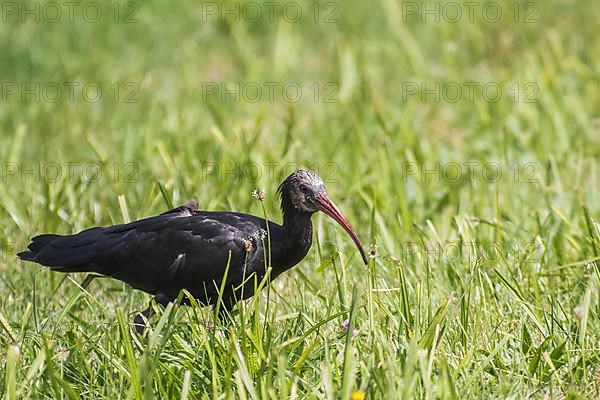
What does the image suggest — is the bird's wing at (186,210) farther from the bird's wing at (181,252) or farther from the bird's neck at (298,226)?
the bird's neck at (298,226)

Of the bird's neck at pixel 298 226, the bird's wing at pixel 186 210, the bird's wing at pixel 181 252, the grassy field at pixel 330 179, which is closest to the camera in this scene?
the grassy field at pixel 330 179

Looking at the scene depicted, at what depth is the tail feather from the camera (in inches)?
195

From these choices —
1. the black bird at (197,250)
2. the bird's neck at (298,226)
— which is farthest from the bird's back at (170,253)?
the bird's neck at (298,226)

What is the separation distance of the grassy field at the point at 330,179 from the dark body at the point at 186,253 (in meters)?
0.17

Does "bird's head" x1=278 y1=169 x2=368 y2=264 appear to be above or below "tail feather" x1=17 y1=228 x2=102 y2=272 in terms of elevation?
above

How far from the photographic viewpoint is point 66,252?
4.98 metres

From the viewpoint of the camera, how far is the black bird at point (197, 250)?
4.88 metres

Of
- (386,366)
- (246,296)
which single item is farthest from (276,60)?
(386,366)

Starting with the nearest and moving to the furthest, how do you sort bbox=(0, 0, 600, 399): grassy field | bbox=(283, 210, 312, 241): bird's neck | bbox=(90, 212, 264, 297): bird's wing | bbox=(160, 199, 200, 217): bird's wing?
bbox=(0, 0, 600, 399): grassy field → bbox=(90, 212, 264, 297): bird's wing → bbox=(283, 210, 312, 241): bird's neck → bbox=(160, 199, 200, 217): bird's wing

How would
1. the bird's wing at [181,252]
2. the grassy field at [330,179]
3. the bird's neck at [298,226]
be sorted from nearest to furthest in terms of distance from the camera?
the grassy field at [330,179] → the bird's wing at [181,252] → the bird's neck at [298,226]

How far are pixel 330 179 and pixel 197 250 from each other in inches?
86.3

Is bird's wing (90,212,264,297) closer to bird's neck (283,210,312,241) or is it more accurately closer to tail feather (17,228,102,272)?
tail feather (17,228,102,272)

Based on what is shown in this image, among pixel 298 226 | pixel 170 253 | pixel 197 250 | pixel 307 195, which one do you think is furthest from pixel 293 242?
pixel 170 253

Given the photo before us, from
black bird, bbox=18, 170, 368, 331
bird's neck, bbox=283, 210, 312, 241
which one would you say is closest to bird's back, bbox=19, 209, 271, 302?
black bird, bbox=18, 170, 368, 331
